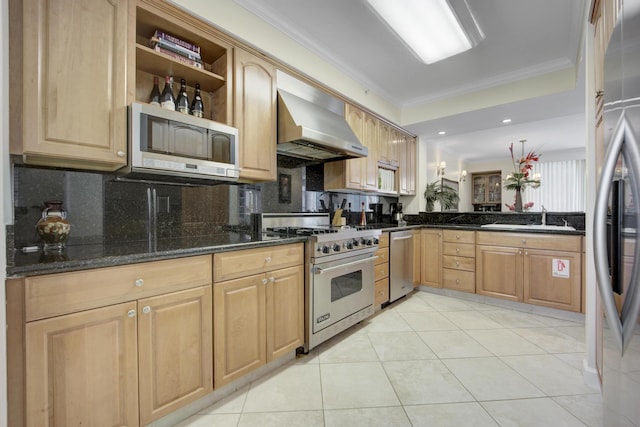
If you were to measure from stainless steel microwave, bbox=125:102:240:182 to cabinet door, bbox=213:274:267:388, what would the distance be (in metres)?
0.73

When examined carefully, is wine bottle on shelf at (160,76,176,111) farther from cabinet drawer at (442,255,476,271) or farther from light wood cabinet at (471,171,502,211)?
light wood cabinet at (471,171,502,211)

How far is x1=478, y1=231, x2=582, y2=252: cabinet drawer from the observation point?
2.76 meters

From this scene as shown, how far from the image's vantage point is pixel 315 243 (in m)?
2.06

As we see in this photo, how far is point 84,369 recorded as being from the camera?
1.09m

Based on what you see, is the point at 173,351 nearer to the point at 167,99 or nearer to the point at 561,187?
the point at 167,99

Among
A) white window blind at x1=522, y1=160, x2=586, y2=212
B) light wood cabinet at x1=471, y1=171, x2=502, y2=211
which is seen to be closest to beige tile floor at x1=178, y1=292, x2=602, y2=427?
white window blind at x1=522, y1=160, x2=586, y2=212

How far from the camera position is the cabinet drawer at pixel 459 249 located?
336cm

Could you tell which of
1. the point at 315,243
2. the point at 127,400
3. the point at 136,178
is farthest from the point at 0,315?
the point at 315,243

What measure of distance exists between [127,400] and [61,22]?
5.74 ft

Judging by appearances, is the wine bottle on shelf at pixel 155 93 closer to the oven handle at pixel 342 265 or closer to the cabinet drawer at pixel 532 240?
the oven handle at pixel 342 265

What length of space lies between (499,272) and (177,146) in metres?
3.48

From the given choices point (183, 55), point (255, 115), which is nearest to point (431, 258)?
point (255, 115)

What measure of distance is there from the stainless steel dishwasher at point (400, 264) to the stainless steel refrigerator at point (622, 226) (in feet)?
7.16

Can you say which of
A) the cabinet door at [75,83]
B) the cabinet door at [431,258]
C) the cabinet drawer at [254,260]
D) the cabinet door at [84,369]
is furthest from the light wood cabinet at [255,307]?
the cabinet door at [431,258]
